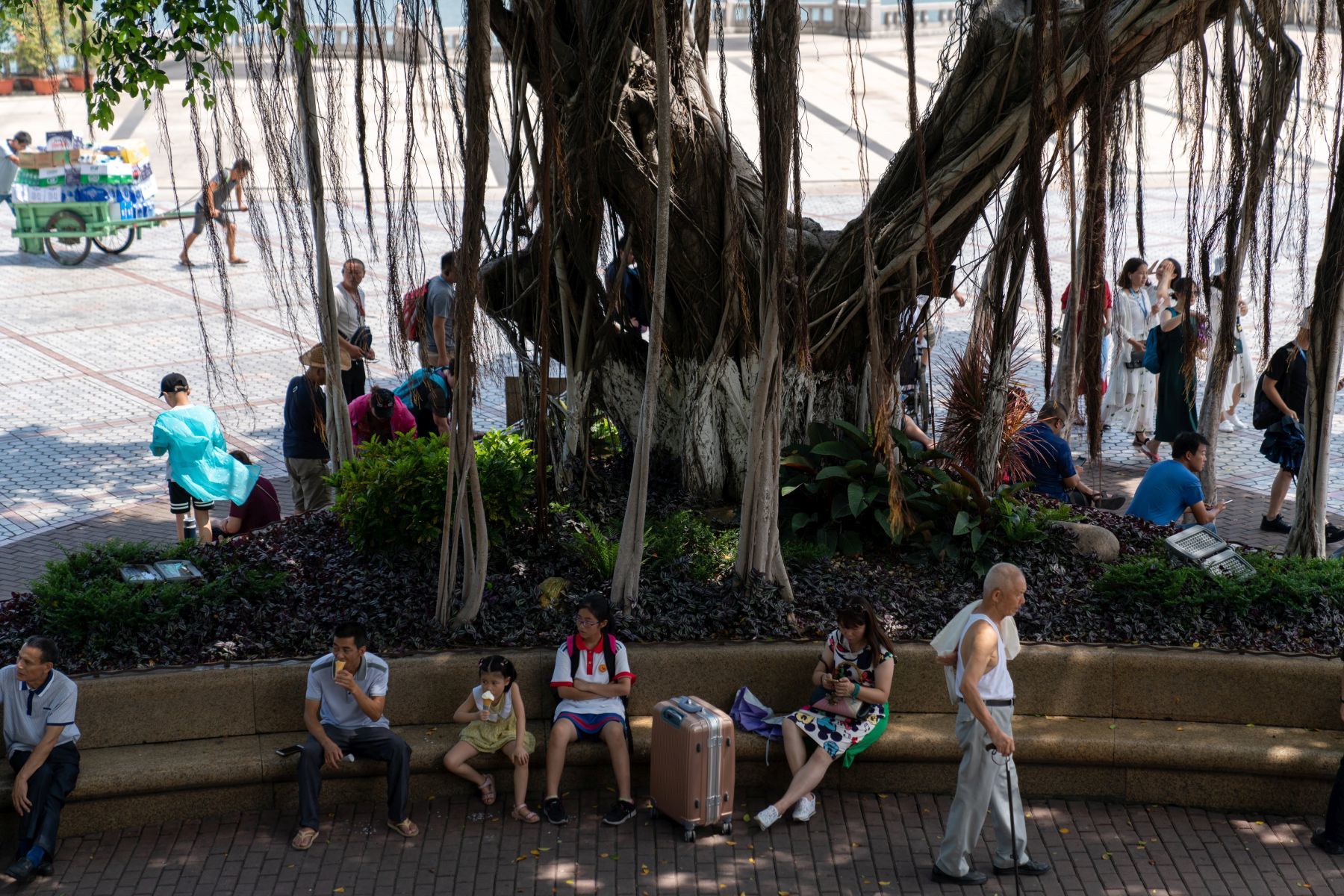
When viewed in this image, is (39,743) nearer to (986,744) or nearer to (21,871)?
(21,871)

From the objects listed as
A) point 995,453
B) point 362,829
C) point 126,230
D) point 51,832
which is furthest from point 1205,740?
point 126,230

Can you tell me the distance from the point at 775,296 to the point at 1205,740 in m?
3.03

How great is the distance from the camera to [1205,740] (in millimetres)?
6492

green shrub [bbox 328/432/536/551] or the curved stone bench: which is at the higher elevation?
green shrub [bbox 328/432/536/551]

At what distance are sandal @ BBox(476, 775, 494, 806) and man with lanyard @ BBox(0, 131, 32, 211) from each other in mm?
16847

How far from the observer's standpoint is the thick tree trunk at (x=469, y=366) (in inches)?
237

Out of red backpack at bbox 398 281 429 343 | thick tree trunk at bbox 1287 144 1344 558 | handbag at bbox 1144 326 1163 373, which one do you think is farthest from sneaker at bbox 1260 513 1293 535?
red backpack at bbox 398 281 429 343

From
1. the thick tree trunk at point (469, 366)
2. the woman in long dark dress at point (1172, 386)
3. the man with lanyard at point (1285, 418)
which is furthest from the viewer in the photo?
the woman in long dark dress at point (1172, 386)

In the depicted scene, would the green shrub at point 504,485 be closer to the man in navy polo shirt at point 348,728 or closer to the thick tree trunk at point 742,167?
the thick tree trunk at point 742,167

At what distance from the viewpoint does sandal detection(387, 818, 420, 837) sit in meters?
6.22

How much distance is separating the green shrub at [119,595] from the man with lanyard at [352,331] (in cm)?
280

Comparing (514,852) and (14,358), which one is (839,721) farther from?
(14,358)

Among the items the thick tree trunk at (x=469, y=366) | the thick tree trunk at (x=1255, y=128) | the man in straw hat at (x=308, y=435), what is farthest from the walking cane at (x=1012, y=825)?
the man in straw hat at (x=308, y=435)

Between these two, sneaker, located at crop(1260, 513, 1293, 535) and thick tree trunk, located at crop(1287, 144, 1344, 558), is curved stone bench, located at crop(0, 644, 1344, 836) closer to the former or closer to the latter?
thick tree trunk, located at crop(1287, 144, 1344, 558)
